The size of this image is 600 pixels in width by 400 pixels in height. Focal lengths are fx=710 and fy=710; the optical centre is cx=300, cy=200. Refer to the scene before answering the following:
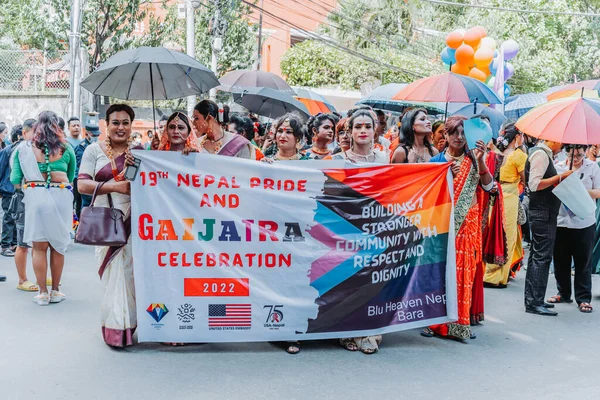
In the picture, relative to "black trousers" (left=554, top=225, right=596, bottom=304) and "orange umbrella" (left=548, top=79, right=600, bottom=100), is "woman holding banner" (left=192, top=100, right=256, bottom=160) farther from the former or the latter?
"orange umbrella" (left=548, top=79, right=600, bottom=100)

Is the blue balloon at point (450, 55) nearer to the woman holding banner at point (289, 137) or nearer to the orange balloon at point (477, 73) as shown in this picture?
the orange balloon at point (477, 73)

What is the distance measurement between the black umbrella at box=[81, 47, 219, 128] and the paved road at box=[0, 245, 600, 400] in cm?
211

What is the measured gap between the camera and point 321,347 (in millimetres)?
5605

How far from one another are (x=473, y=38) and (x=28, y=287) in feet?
35.7

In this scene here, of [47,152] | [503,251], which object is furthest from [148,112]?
[503,251]

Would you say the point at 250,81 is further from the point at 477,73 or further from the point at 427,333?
the point at 427,333

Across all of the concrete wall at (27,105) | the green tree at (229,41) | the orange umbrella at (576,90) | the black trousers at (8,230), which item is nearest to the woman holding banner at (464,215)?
the orange umbrella at (576,90)

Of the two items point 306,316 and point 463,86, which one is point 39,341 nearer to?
point 306,316

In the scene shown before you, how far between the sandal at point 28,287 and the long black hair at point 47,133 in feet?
4.91

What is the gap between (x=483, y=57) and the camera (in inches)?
587

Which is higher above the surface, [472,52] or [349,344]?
[472,52]

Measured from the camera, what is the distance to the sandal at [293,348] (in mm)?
5416

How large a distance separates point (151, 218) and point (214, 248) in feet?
1.71

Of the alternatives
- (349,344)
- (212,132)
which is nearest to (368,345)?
(349,344)
